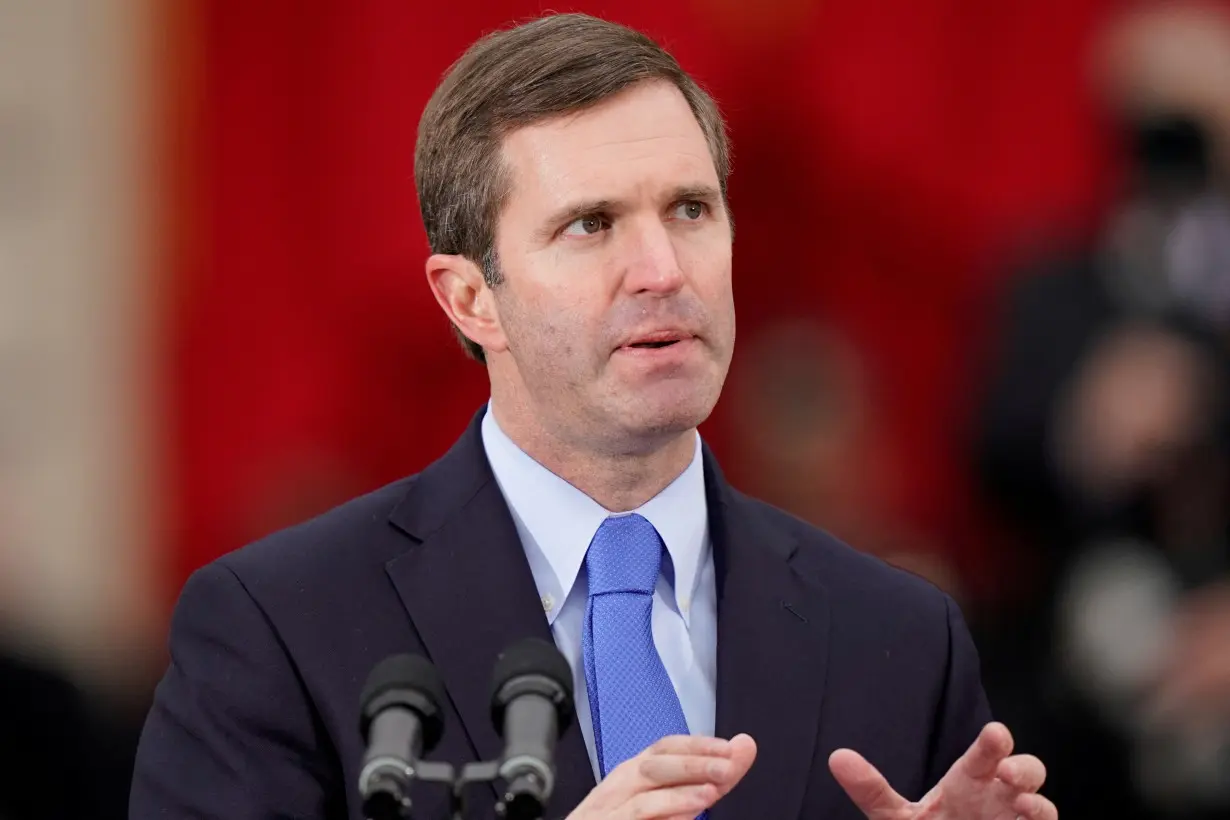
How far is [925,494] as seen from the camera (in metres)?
7.02

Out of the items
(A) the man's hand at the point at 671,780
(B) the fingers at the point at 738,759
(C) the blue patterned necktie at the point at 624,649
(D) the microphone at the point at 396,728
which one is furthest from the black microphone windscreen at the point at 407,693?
(C) the blue patterned necktie at the point at 624,649

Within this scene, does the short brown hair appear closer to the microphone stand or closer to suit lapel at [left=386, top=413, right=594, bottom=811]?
suit lapel at [left=386, top=413, right=594, bottom=811]

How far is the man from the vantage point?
3.28m

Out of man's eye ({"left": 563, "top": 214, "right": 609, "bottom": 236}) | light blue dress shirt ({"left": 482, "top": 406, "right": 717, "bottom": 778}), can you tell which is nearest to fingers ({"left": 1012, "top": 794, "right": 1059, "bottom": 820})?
light blue dress shirt ({"left": 482, "top": 406, "right": 717, "bottom": 778})

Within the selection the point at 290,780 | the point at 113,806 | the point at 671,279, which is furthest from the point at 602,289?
the point at 113,806

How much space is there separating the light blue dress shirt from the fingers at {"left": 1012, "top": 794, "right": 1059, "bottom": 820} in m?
0.53

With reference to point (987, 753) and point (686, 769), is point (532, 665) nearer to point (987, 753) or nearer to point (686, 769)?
point (686, 769)

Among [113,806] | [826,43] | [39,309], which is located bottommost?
[113,806]

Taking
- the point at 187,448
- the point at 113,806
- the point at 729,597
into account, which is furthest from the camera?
the point at 187,448

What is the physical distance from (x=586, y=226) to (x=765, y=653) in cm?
74

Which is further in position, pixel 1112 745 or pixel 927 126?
pixel 927 126

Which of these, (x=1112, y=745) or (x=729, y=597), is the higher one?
(x=729, y=597)

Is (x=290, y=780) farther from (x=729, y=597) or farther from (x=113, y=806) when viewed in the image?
(x=113, y=806)

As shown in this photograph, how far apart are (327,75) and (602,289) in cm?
419
